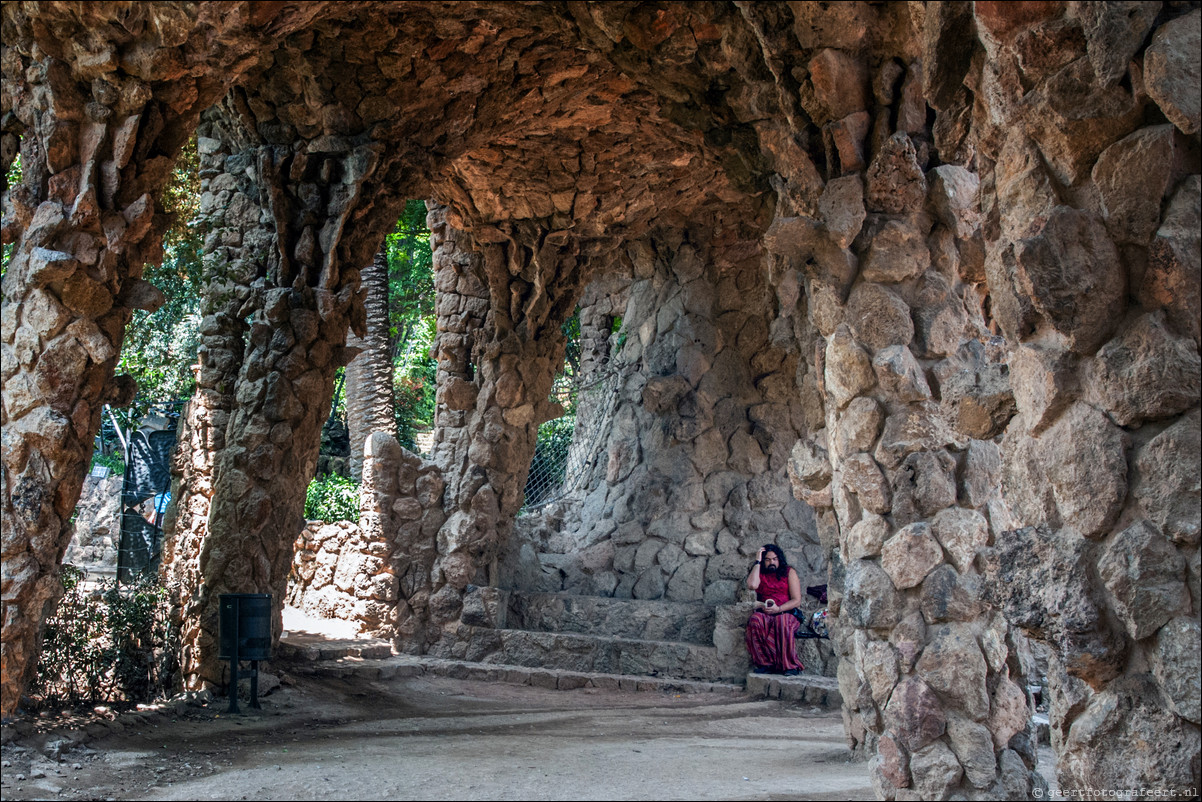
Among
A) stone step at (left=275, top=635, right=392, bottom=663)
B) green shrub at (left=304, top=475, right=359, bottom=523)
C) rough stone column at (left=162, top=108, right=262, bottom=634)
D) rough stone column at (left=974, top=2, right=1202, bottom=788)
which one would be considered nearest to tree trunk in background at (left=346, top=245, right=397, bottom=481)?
green shrub at (left=304, top=475, right=359, bottom=523)

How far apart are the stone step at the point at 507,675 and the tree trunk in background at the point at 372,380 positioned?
3996mm

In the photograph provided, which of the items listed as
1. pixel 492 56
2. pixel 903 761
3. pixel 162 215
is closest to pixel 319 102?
pixel 492 56

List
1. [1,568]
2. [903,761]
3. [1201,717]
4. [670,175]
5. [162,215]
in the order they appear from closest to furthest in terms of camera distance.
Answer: [1201,717] < [903,761] < [1,568] < [162,215] < [670,175]

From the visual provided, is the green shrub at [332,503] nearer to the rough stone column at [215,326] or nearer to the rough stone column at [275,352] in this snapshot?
the rough stone column at [215,326]

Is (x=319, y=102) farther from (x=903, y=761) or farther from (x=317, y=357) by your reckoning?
(x=903, y=761)

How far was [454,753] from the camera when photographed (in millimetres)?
4816

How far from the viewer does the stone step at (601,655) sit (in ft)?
26.8

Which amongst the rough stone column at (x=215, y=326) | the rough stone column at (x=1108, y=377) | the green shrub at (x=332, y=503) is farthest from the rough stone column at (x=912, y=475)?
the green shrub at (x=332, y=503)

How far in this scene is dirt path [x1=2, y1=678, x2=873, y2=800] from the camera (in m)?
3.87

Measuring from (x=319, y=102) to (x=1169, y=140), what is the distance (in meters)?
5.71

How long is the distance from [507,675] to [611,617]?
49.7 inches

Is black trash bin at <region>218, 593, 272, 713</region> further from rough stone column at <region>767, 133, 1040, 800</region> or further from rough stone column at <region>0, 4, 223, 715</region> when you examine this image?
rough stone column at <region>767, 133, 1040, 800</region>

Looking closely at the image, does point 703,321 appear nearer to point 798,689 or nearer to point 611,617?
point 611,617

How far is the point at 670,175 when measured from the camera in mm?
8750
